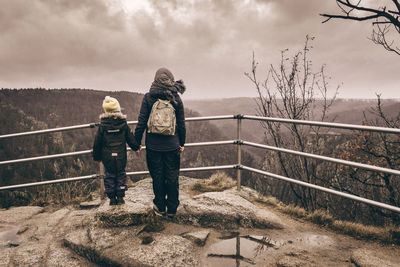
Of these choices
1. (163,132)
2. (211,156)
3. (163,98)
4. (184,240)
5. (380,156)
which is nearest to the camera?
(184,240)

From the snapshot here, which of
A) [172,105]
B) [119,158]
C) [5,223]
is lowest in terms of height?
[5,223]

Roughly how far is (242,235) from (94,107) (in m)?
57.5

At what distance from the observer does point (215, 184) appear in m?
4.77

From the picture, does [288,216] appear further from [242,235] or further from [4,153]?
[4,153]

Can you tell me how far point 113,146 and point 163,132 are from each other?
29.3 inches

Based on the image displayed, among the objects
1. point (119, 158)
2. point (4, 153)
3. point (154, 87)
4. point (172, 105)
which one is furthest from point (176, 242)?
point (4, 153)

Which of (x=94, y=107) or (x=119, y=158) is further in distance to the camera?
(x=94, y=107)

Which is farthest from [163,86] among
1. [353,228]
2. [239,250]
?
[353,228]

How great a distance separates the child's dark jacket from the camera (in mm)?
3432

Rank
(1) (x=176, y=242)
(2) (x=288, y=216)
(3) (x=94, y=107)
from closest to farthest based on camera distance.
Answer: (1) (x=176, y=242), (2) (x=288, y=216), (3) (x=94, y=107)

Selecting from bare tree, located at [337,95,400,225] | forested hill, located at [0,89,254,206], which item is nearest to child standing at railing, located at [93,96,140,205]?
bare tree, located at [337,95,400,225]

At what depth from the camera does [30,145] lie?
29.8 meters

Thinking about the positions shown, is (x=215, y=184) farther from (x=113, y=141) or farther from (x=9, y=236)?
(x=9, y=236)

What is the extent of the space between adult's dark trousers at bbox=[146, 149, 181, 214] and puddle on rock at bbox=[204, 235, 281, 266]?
823mm
